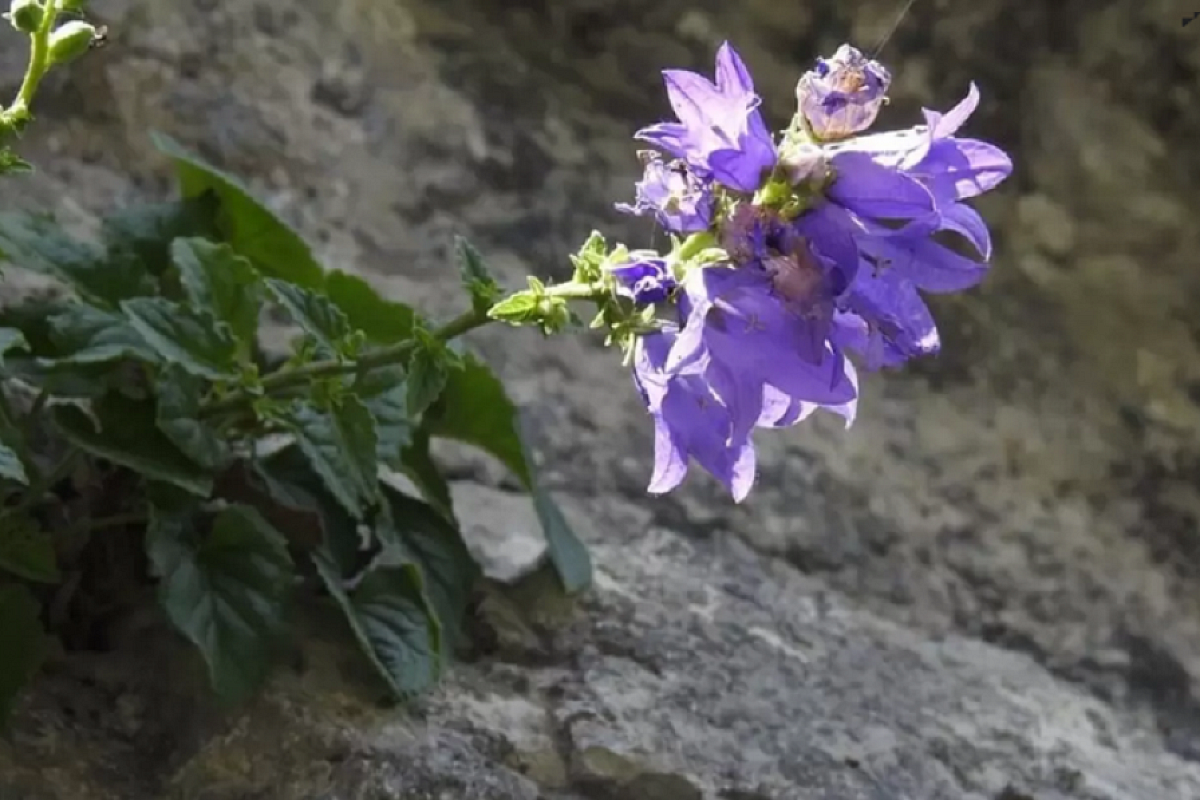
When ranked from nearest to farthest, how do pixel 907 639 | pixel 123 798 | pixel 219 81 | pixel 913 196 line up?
pixel 913 196 → pixel 123 798 → pixel 907 639 → pixel 219 81

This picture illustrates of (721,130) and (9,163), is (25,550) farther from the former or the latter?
(721,130)

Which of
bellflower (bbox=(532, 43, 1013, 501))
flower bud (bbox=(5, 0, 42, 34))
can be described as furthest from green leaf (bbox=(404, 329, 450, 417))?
flower bud (bbox=(5, 0, 42, 34))

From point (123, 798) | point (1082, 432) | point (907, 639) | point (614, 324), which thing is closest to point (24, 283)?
point (123, 798)

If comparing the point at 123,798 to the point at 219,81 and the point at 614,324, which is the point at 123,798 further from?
the point at 219,81

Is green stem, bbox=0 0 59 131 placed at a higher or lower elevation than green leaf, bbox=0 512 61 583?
higher

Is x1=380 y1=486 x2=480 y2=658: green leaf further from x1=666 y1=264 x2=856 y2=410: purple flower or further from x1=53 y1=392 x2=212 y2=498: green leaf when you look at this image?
x1=666 y1=264 x2=856 y2=410: purple flower

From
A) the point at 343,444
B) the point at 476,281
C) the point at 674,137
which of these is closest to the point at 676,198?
the point at 674,137
